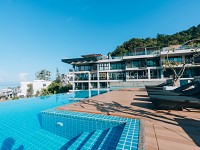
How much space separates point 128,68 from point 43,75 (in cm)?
4149

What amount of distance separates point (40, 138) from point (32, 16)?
60.9 feet

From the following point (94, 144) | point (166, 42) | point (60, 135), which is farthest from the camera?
point (166, 42)

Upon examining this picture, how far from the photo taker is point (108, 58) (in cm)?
2830

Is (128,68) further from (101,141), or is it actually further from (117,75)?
(101,141)

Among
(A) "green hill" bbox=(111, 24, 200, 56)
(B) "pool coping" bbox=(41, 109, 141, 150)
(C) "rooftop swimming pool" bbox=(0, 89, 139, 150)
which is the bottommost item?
(C) "rooftop swimming pool" bbox=(0, 89, 139, 150)

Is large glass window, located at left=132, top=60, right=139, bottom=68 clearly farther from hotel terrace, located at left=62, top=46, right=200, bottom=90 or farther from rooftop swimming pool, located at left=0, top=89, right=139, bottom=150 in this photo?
rooftop swimming pool, located at left=0, top=89, right=139, bottom=150

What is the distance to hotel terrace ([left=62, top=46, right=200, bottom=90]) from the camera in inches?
866

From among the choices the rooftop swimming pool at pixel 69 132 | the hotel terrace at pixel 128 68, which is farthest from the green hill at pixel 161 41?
the rooftop swimming pool at pixel 69 132

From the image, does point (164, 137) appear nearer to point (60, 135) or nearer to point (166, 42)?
point (60, 135)

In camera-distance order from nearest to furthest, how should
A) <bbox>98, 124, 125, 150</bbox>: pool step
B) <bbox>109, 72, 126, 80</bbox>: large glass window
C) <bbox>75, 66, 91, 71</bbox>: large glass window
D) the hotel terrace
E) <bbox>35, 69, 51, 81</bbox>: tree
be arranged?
<bbox>98, 124, 125, 150</bbox>: pool step, the hotel terrace, <bbox>109, 72, 126, 80</bbox>: large glass window, <bbox>75, 66, 91, 71</bbox>: large glass window, <bbox>35, 69, 51, 81</bbox>: tree

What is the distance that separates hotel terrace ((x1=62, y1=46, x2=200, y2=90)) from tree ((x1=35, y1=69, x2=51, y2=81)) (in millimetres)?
28982

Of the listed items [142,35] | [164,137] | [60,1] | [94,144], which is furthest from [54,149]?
[142,35]

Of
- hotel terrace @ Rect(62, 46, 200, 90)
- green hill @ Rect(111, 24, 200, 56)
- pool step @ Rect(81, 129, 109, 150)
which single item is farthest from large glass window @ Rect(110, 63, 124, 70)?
pool step @ Rect(81, 129, 109, 150)

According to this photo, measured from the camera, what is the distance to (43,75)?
54531 millimetres
